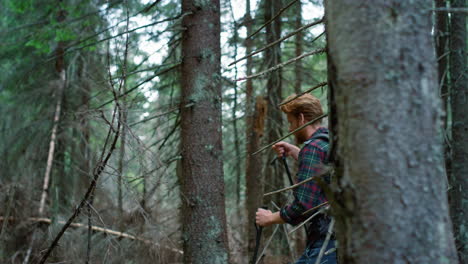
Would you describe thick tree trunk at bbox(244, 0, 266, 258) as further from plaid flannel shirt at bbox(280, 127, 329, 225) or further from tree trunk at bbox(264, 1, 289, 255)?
plaid flannel shirt at bbox(280, 127, 329, 225)

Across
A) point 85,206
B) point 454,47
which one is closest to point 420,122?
point 85,206

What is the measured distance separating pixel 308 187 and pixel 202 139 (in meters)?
1.41

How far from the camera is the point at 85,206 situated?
3551mm

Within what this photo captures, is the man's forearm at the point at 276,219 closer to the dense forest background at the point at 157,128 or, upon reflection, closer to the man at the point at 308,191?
the man at the point at 308,191

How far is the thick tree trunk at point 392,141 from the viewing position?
132cm

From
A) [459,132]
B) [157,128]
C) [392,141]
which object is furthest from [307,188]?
[157,128]

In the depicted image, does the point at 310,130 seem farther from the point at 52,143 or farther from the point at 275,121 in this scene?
the point at 52,143

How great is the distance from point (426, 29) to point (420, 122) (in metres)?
0.33

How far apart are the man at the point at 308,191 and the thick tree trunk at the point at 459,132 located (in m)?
2.66

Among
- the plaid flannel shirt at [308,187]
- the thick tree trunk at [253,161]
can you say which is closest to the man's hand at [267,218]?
the plaid flannel shirt at [308,187]

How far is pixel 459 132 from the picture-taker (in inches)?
208

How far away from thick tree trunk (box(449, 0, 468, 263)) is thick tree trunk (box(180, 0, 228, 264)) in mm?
3036

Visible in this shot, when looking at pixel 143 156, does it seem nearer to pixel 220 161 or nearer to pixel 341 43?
pixel 220 161

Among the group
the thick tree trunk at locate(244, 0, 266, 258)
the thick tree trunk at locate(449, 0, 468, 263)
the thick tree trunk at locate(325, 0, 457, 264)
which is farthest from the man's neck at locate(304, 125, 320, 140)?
the thick tree trunk at locate(244, 0, 266, 258)
